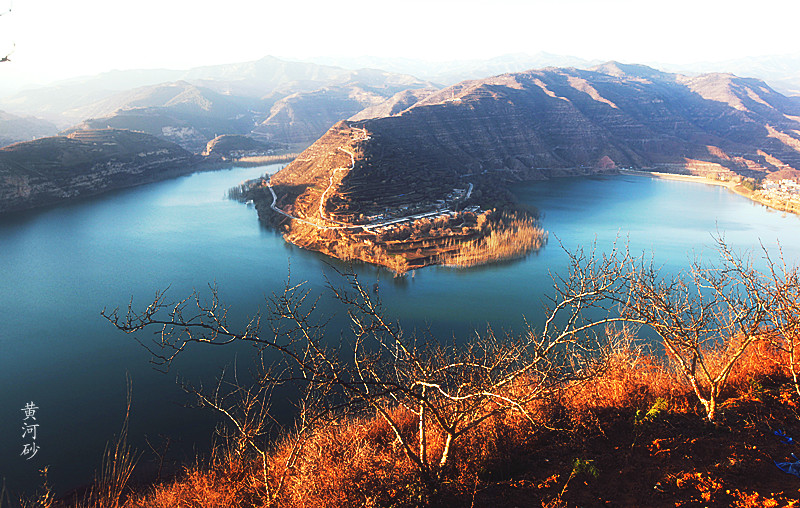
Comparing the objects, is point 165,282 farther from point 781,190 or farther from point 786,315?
point 781,190

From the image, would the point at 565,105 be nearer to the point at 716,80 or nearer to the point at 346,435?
the point at 716,80

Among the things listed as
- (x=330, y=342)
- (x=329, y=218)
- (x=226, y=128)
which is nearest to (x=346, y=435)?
(x=330, y=342)

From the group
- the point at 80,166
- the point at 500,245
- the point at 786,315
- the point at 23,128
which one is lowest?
the point at 500,245

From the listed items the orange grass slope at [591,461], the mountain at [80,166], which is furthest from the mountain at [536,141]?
the orange grass slope at [591,461]

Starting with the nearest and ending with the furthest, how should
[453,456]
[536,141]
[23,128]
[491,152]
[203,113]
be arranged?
Result: [453,456] → [491,152] → [536,141] → [23,128] → [203,113]

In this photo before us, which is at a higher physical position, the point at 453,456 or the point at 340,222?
the point at 453,456

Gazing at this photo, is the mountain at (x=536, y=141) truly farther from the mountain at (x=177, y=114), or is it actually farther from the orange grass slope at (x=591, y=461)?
the mountain at (x=177, y=114)

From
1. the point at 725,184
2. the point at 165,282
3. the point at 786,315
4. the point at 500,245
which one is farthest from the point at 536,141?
the point at 786,315
